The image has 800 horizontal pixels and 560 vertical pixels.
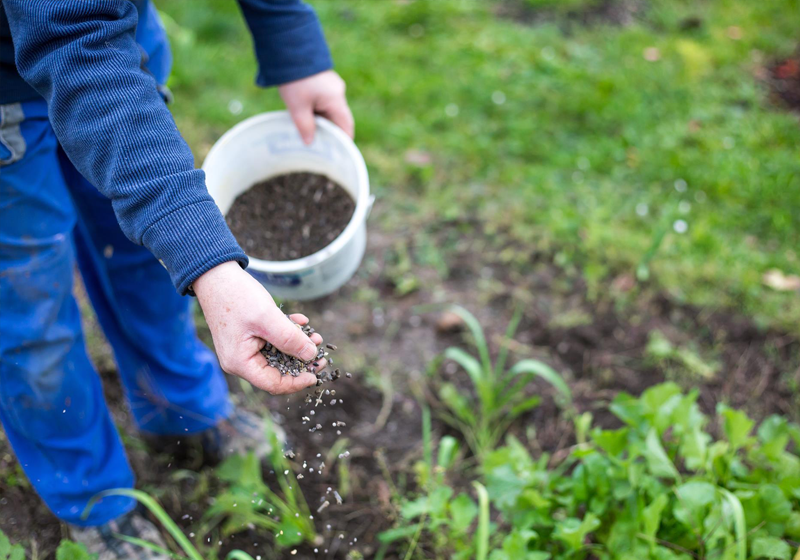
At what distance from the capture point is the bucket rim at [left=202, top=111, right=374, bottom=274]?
4.93 feet

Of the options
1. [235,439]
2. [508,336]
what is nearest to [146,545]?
[235,439]

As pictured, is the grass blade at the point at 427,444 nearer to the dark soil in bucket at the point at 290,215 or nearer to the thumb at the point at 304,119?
the dark soil in bucket at the point at 290,215

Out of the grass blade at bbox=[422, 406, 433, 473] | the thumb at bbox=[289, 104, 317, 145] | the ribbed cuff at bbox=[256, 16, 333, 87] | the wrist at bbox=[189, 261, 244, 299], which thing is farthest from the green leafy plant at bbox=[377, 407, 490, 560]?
the ribbed cuff at bbox=[256, 16, 333, 87]

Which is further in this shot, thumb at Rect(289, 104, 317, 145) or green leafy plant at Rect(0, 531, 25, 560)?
thumb at Rect(289, 104, 317, 145)

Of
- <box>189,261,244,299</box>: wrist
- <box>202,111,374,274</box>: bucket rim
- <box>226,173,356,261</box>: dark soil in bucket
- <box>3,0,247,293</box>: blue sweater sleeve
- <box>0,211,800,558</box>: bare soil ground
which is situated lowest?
<box>0,211,800,558</box>: bare soil ground

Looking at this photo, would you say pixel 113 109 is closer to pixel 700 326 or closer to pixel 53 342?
pixel 53 342

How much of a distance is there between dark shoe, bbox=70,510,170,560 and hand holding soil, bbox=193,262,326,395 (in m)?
0.82

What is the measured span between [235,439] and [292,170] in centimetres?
81

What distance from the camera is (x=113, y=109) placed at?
3.41ft

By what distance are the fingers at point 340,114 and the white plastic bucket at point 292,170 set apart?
35 millimetres

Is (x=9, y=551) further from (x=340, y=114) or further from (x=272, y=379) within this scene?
(x=340, y=114)

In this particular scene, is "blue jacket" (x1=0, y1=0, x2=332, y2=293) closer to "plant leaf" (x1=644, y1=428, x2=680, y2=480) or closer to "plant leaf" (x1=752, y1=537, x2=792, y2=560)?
"plant leaf" (x1=644, y1=428, x2=680, y2=480)

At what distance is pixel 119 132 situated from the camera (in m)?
1.03

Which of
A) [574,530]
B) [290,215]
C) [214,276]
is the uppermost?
[214,276]
